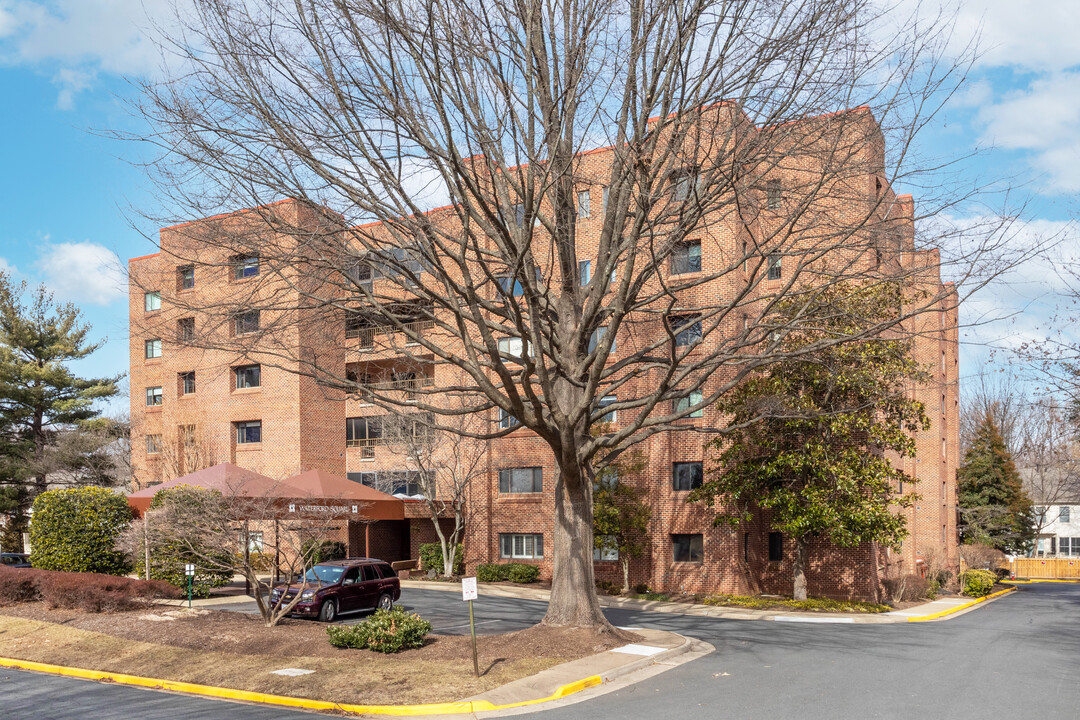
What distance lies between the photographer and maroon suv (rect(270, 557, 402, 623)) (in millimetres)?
21125

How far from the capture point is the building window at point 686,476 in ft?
105

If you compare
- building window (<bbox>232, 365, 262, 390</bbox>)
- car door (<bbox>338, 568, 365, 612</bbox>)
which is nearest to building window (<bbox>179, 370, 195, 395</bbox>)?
building window (<bbox>232, 365, 262, 390</bbox>)

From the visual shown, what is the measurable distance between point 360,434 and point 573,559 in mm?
26294

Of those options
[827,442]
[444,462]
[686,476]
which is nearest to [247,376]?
[444,462]

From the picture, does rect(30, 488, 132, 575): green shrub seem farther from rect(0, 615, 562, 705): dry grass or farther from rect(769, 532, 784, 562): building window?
rect(769, 532, 784, 562): building window

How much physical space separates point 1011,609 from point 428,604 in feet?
66.0

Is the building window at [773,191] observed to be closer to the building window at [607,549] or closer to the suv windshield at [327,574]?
the suv windshield at [327,574]

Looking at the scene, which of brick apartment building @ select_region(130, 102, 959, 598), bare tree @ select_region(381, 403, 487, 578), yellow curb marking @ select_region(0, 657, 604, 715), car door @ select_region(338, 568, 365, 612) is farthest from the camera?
bare tree @ select_region(381, 403, 487, 578)

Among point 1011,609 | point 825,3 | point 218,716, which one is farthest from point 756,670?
point 1011,609

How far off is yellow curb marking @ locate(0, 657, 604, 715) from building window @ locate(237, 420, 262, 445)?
25.4m

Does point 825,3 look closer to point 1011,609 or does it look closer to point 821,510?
point 821,510

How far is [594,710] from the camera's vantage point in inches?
478

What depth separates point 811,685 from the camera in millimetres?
13820

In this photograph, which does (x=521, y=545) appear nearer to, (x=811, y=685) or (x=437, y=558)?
(x=437, y=558)
